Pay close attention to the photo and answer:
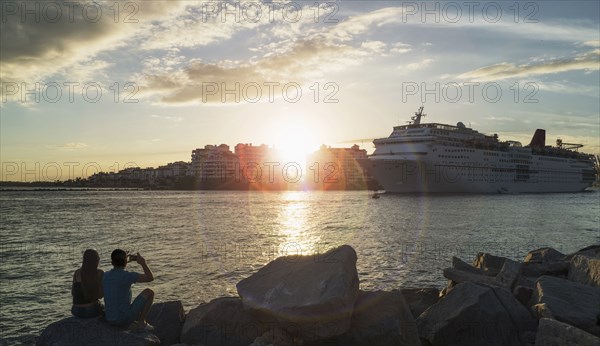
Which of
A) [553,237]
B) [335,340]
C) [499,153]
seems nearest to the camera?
[335,340]

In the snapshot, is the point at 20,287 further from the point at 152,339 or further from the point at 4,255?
the point at 152,339

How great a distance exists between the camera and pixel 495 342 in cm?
842

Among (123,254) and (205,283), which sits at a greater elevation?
(123,254)

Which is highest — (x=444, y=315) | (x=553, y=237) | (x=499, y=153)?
(x=499, y=153)

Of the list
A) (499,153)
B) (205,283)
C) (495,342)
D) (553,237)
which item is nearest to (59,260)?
(205,283)

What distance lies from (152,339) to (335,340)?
307 cm

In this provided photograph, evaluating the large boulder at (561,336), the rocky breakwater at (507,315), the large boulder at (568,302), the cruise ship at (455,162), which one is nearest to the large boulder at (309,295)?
the rocky breakwater at (507,315)

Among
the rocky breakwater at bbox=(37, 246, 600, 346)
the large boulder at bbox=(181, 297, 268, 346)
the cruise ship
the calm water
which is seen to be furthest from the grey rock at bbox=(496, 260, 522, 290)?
the cruise ship

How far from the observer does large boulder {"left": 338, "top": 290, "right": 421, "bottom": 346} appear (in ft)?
25.3

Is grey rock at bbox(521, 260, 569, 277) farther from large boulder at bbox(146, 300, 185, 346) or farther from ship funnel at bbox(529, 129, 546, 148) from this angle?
ship funnel at bbox(529, 129, 546, 148)

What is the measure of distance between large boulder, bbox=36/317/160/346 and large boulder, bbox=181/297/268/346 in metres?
1.73

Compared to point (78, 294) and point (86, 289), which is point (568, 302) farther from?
point (78, 294)

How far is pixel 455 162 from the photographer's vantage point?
339 ft

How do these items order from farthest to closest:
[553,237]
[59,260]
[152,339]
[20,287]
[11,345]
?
[553,237]
[59,260]
[20,287]
[11,345]
[152,339]
